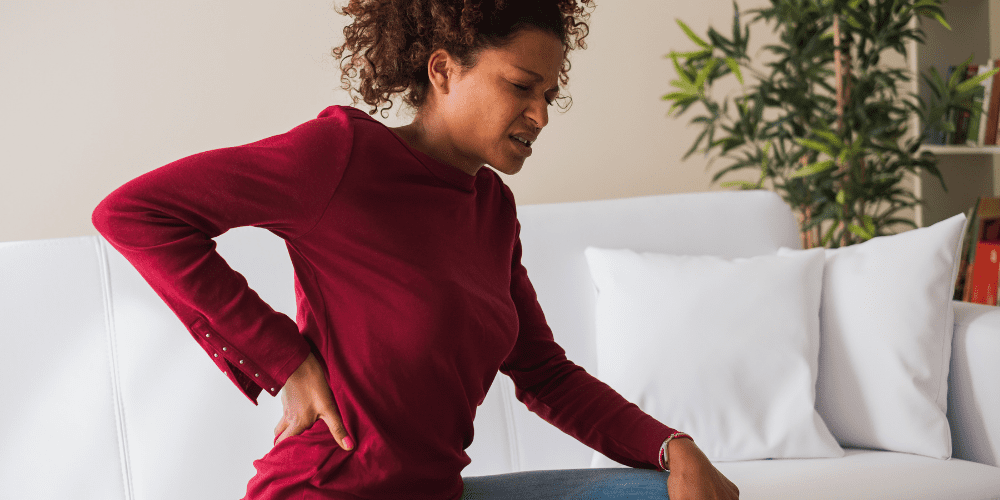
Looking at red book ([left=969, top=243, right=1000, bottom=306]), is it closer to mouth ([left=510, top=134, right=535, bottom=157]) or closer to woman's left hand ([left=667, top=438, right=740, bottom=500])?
woman's left hand ([left=667, top=438, right=740, bottom=500])

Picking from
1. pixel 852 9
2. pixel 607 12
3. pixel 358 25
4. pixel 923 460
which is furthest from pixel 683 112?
pixel 358 25

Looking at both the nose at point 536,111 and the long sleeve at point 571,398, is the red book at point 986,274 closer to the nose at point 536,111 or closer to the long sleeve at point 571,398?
the long sleeve at point 571,398

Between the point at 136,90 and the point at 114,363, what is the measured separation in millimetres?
799

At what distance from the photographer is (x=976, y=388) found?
1.49 m

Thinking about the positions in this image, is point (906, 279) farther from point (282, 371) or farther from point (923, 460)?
point (282, 371)

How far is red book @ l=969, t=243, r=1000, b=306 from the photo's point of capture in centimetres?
229

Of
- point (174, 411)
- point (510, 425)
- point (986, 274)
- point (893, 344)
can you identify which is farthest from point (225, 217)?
point (986, 274)

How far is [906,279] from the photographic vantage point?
59.9 inches

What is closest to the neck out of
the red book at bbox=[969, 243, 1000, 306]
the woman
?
the woman

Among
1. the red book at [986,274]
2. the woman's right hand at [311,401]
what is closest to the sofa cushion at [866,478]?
the woman's right hand at [311,401]

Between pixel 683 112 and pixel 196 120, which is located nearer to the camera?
pixel 196 120

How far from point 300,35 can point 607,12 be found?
0.94 meters

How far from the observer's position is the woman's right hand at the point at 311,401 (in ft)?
2.68

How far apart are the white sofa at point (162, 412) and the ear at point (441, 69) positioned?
0.74 metres
